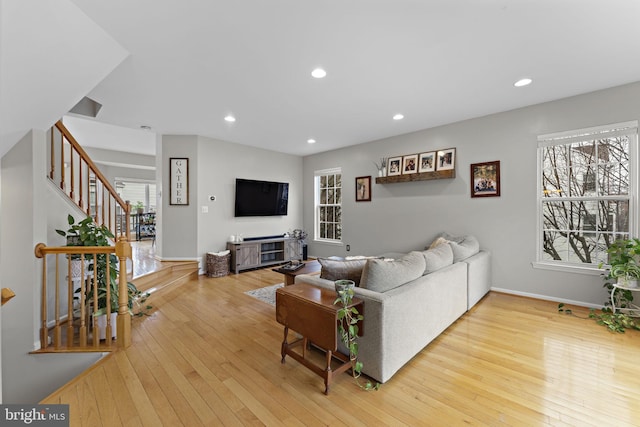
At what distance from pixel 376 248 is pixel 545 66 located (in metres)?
3.48

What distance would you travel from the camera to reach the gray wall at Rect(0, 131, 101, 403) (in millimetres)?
2482

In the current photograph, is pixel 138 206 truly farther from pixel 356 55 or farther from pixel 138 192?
pixel 356 55

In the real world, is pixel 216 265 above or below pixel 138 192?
below

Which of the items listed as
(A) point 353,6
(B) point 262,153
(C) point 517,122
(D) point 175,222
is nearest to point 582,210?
(C) point 517,122

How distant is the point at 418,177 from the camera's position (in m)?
4.47

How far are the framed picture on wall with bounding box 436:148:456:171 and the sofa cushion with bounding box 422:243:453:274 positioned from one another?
168 cm

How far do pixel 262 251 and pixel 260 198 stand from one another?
3.60ft

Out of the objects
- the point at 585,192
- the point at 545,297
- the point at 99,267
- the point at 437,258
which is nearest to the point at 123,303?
the point at 99,267

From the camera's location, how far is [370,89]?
3.11m

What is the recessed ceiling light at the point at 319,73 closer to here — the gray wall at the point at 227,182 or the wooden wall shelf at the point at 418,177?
the wooden wall shelf at the point at 418,177

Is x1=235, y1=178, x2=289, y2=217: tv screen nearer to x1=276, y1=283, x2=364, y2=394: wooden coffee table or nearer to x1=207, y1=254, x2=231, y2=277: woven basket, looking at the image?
x1=207, y1=254, x2=231, y2=277: woven basket

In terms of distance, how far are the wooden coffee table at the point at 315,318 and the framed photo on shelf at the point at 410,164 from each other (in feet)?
10.4

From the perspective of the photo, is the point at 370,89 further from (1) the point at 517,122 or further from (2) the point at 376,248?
(2) the point at 376,248

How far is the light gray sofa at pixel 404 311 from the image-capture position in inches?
75.0
